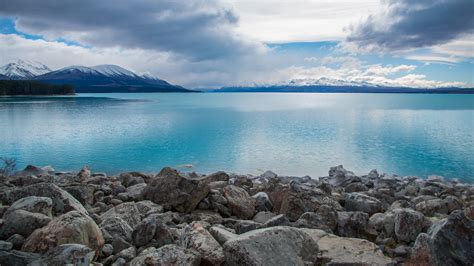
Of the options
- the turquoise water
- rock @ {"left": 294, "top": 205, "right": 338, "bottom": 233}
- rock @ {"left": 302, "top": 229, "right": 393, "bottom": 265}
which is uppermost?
rock @ {"left": 302, "top": 229, "right": 393, "bottom": 265}

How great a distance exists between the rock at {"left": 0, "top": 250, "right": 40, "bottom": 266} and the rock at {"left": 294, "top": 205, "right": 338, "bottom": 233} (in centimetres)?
540

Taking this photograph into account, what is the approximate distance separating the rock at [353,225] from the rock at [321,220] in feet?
0.55

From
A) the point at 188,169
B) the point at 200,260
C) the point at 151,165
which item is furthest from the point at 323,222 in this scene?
the point at 151,165

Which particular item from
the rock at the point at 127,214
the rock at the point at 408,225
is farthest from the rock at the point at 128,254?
the rock at the point at 408,225

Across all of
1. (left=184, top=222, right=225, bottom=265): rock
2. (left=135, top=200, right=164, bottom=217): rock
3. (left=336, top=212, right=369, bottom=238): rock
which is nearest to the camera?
(left=184, top=222, right=225, bottom=265): rock

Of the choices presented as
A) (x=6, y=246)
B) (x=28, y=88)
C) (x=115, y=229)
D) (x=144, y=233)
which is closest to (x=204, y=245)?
(x=144, y=233)

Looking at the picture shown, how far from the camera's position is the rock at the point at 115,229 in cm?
762

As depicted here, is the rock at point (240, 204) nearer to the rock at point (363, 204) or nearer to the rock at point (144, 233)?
the rock at point (363, 204)

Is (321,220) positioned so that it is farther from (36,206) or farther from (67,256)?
(36,206)

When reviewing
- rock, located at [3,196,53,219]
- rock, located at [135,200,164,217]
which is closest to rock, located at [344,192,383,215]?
rock, located at [135,200,164,217]

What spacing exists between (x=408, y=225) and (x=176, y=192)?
21.2ft

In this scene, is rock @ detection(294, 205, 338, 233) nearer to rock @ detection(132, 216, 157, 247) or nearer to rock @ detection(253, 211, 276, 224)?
rock @ detection(253, 211, 276, 224)

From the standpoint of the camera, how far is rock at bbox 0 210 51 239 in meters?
7.05

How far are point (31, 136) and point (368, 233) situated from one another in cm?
4726
